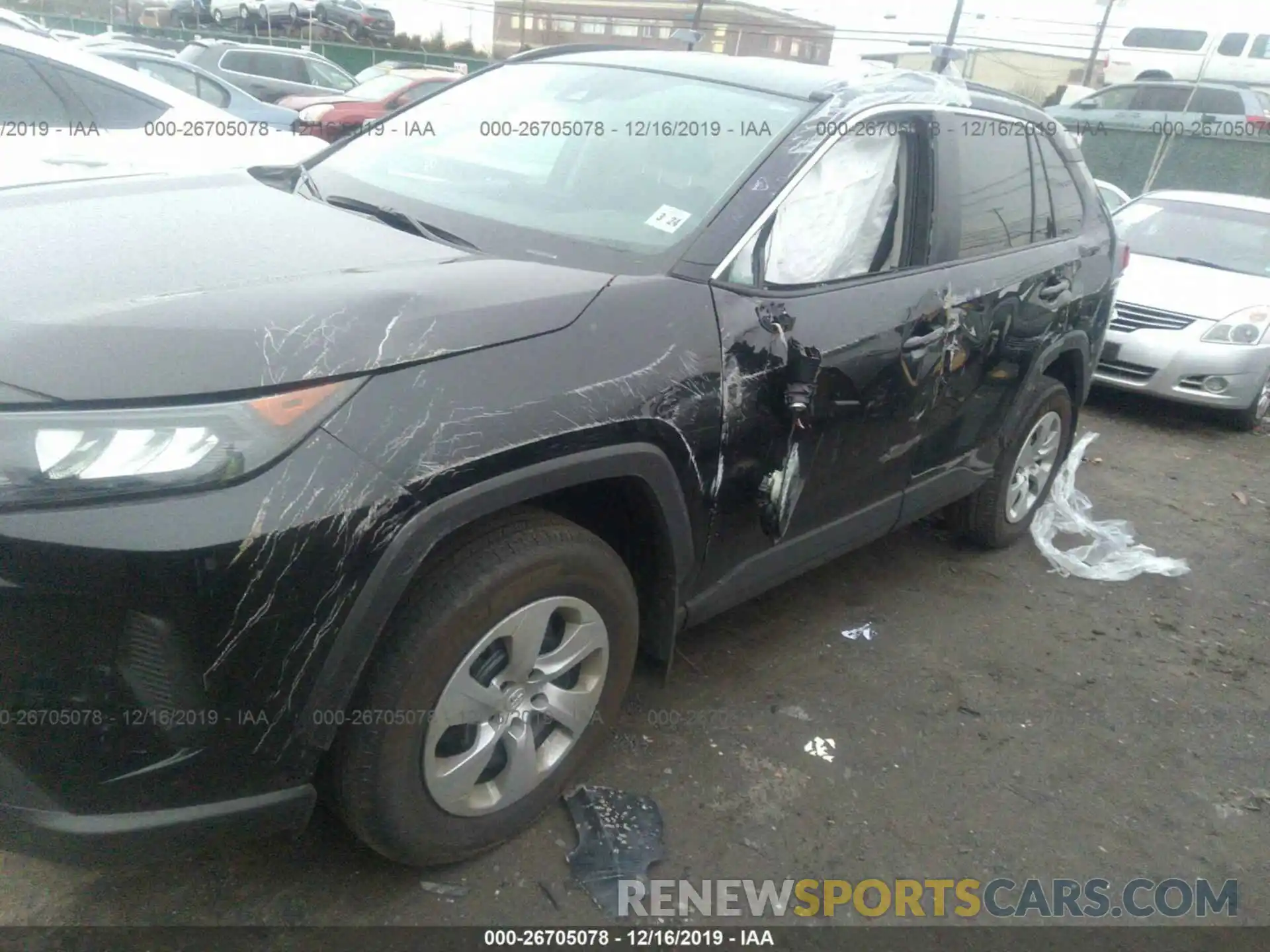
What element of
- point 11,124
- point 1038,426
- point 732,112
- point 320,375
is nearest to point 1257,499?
point 1038,426

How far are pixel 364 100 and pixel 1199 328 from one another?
1042cm

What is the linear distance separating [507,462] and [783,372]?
902 millimetres

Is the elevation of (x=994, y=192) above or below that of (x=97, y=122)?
above

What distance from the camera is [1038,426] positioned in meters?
4.12

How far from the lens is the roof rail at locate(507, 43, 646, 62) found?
3.39 metres

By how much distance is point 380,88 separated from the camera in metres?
13.5

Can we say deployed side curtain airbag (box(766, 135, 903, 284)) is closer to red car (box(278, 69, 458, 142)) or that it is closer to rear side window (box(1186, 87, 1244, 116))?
red car (box(278, 69, 458, 142))

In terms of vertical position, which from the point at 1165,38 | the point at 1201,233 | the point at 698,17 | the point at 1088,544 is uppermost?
the point at 1165,38

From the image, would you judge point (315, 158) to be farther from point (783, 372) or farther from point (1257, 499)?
point (1257, 499)

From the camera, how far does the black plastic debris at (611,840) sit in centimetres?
229

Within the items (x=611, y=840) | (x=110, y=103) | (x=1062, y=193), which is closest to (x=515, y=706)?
(x=611, y=840)

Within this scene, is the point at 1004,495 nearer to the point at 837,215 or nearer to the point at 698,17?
the point at 837,215

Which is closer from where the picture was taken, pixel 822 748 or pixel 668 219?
pixel 668 219

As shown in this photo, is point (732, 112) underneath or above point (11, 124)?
above
